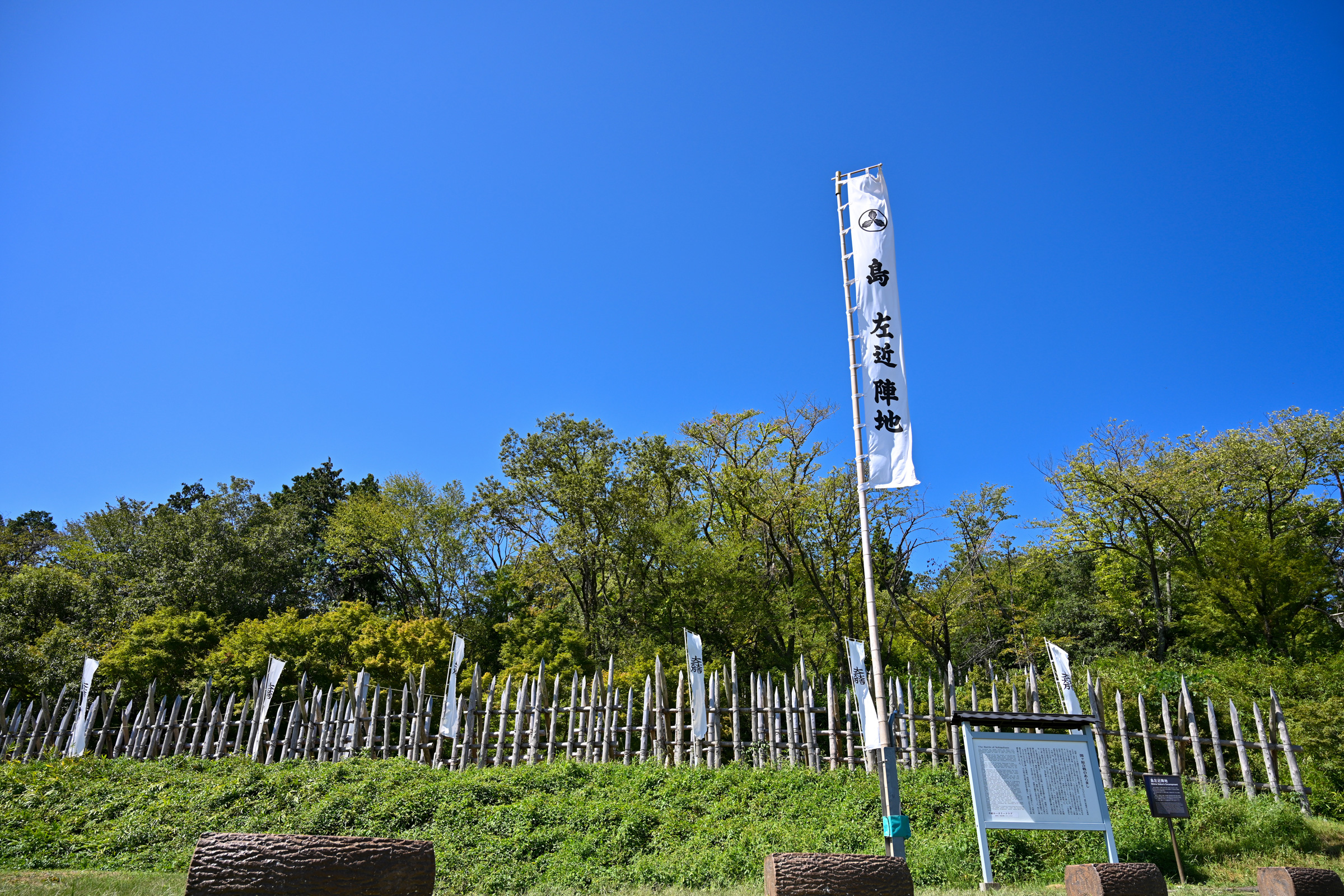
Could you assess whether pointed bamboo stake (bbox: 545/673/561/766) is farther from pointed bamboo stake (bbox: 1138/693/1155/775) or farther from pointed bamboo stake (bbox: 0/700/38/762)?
pointed bamboo stake (bbox: 0/700/38/762)

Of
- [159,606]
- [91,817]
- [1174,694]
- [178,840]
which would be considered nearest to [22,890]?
[178,840]

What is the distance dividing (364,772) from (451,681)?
75.1 inches

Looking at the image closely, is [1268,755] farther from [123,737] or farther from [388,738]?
[123,737]

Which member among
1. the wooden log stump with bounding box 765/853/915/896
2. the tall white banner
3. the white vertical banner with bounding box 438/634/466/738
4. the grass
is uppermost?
the tall white banner

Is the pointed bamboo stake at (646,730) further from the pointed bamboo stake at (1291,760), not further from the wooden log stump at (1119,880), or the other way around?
the pointed bamboo stake at (1291,760)

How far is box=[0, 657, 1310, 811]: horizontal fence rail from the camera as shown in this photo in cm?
880

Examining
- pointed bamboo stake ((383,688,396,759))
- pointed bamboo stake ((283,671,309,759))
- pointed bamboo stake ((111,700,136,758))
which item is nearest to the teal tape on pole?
pointed bamboo stake ((383,688,396,759))

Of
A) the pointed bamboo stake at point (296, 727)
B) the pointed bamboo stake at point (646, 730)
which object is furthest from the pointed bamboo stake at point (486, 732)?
the pointed bamboo stake at point (296, 727)

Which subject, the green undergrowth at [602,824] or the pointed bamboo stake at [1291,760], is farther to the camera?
the pointed bamboo stake at [1291,760]

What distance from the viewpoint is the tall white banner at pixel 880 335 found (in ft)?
26.7

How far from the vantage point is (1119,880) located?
481cm

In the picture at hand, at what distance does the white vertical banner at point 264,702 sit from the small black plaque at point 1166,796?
14005mm

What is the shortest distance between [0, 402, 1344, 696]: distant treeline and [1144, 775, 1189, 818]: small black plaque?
10.2m

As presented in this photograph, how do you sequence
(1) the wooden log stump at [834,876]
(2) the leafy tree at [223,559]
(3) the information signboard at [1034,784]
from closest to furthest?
(1) the wooden log stump at [834,876] < (3) the information signboard at [1034,784] < (2) the leafy tree at [223,559]
